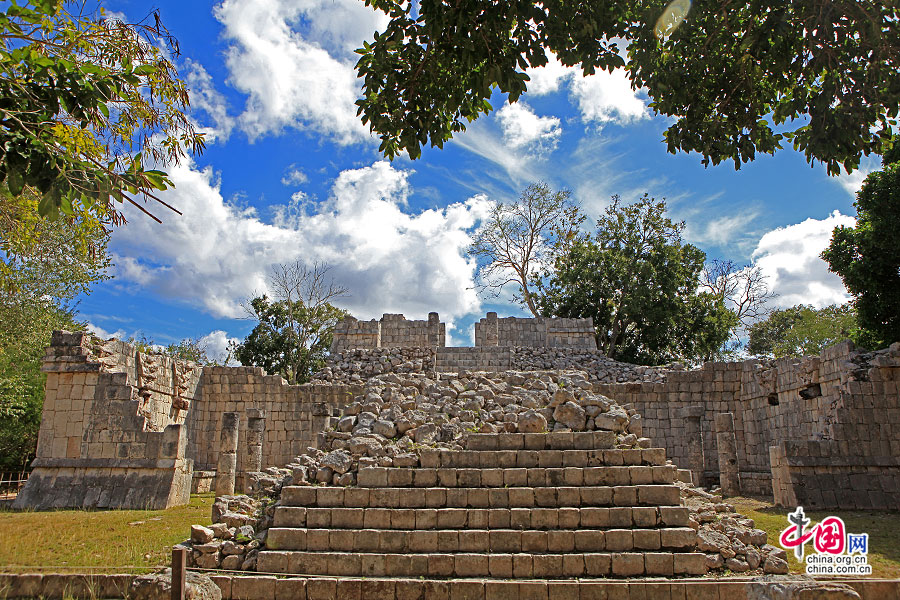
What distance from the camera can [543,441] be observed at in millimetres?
Result: 8484

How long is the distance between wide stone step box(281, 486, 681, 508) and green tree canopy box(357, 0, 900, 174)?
13.8 feet

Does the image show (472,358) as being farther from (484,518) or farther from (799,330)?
(799,330)

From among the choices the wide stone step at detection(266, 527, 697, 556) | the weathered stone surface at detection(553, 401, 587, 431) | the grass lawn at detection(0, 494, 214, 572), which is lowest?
the grass lawn at detection(0, 494, 214, 572)

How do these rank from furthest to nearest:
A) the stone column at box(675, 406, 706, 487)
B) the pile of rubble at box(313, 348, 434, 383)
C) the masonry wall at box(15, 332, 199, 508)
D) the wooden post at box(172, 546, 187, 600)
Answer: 1. the pile of rubble at box(313, 348, 434, 383)
2. the stone column at box(675, 406, 706, 487)
3. the masonry wall at box(15, 332, 199, 508)
4. the wooden post at box(172, 546, 187, 600)

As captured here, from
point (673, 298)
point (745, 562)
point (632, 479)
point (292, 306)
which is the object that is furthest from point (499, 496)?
point (292, 306)

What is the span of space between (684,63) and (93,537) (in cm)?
1038

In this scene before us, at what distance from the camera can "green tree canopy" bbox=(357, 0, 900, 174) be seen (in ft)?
18.6

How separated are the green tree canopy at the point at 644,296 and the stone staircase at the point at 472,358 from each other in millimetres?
9310

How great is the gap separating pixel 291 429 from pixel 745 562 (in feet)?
42.8

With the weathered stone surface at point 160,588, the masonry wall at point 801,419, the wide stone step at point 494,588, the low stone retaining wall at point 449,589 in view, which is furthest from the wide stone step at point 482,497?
the masonry wall at point 801,419

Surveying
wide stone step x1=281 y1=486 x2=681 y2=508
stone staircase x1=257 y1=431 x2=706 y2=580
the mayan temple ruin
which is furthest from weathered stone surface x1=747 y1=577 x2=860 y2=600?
wide stone step x1=281 y1=486 x2=681 y2=508

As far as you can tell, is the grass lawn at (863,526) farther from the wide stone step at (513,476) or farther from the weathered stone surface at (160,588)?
the weathered stone surface at (160,588)

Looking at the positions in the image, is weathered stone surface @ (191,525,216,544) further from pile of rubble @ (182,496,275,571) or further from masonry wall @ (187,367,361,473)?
masonry wall @ (187,367,361,473)

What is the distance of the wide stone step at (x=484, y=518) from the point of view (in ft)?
24.2
